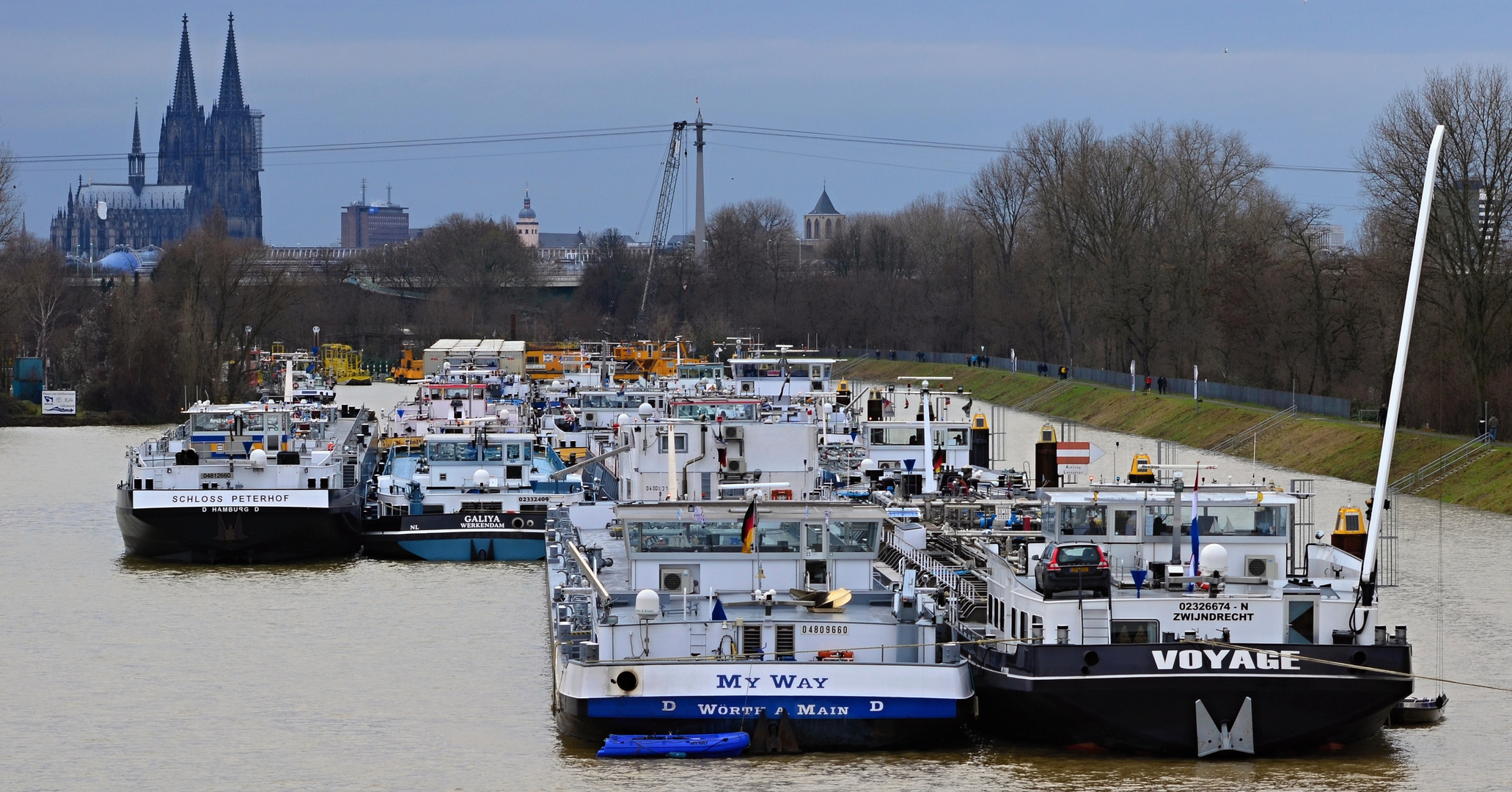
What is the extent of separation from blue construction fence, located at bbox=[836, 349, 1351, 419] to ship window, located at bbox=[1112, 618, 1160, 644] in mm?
48469

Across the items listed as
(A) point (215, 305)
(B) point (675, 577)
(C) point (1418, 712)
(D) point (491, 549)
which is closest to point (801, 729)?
(B) point (675, 577)

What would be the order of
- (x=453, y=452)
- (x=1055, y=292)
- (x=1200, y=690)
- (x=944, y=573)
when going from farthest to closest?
(x=1055, y=292)
(x=453, y=452)
(x=944, y=573)
(x=1200, y=690)

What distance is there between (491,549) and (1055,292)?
244 feet

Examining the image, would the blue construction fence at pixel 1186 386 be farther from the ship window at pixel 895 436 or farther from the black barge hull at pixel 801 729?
the black barge hull at pixel 801 729

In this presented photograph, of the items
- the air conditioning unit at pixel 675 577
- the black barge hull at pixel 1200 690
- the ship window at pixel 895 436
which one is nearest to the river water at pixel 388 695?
the black barge hull at pixel 1200 690

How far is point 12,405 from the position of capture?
330 feet

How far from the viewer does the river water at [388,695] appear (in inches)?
968

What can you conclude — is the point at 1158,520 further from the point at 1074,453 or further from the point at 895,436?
the point at 895,436

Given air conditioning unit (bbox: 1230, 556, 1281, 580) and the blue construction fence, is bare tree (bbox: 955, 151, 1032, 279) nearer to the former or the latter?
the blue construction fence

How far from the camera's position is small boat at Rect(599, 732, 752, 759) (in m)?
24.7

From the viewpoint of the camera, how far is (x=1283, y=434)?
71750mm

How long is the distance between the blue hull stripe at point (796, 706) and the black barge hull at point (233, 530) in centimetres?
2271

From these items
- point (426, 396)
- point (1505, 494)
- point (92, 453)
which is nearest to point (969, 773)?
point (1505, 494)

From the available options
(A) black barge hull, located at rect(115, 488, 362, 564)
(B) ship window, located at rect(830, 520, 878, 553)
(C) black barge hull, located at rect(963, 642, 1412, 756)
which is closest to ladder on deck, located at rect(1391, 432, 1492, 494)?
(A) black barge hull, located at rect(115, 488, 362, 564)
